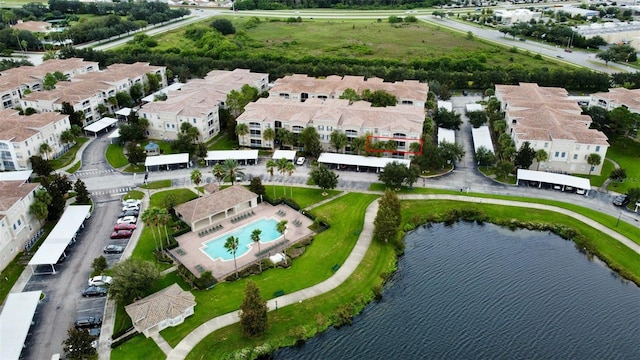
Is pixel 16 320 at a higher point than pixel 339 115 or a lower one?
lower

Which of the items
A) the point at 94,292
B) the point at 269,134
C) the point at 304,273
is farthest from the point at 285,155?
the point at 94,292

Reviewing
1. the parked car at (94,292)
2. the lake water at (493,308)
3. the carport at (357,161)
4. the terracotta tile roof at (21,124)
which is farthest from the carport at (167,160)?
the lake water at (493,308)

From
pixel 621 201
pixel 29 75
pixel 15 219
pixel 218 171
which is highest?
pixel 29 75

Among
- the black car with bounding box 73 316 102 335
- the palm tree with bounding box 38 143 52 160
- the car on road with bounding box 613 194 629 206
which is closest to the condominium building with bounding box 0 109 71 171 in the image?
the palm tree with bounding box 38 143 52 160

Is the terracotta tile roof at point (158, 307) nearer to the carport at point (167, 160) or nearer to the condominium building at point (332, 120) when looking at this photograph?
the carport at point (167, 160)

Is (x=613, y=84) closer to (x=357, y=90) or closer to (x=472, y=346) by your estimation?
(x=357, y=90)

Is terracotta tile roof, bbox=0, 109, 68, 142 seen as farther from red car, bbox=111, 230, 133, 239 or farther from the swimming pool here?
the swimming pool

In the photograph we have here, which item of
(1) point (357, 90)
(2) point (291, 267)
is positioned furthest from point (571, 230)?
(1) point (357, 90)

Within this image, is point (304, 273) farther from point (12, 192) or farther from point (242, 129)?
point (12, 192)
